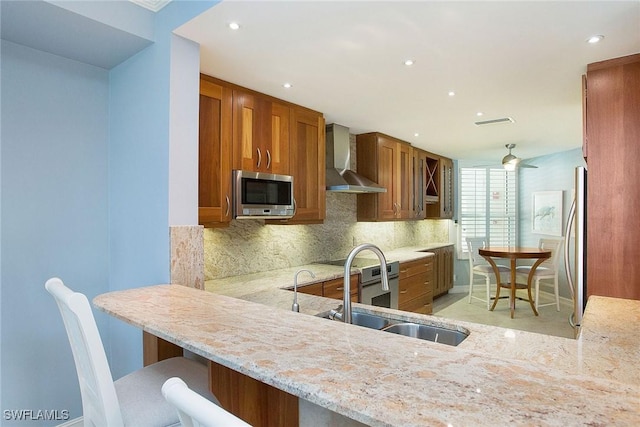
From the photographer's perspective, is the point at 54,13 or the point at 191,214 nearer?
the point at 54,13

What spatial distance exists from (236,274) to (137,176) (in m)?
1.22

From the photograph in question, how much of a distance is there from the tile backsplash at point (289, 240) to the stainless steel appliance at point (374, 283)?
288 millimetres

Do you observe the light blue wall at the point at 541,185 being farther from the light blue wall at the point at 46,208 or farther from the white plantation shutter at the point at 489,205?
the light blue wall at the point at 46,208

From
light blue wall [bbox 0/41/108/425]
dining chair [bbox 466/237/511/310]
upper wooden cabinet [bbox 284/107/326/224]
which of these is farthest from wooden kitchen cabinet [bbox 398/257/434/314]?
light blue wall [bbox 0/41/108/425]

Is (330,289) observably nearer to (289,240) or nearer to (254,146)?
(289,240)

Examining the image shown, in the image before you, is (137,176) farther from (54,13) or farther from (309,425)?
(309,425)

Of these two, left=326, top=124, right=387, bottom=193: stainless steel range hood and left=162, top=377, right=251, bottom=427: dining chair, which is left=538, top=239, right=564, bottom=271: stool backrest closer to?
left=326, top=124, right=387, bottom=193: stainless steel range hood

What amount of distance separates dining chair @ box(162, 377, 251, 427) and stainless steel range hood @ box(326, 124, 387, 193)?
3129mm

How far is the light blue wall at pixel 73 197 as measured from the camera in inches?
78.2

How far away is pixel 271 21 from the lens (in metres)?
1.75

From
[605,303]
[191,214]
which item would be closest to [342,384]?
[191,214]

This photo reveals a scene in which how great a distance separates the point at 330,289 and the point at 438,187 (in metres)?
3.70

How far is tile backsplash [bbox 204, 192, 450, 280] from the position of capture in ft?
9.48

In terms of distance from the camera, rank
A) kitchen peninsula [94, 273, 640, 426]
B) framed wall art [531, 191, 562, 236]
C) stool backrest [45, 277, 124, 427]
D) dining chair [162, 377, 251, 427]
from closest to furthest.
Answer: dining chair [162, 377, 251, 427], kitchen peninsula [94, 273, 640, 426], stool backrest [45, 277, 124, 427], framed wall art [531, 191, 562, 236]
